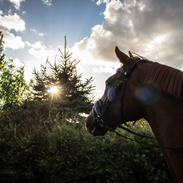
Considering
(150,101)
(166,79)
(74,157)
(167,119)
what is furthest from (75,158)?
(166,79)

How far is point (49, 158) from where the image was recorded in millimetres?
8453

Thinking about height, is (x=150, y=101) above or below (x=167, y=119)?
above

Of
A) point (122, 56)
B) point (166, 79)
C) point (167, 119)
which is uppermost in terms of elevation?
point (122, 56)

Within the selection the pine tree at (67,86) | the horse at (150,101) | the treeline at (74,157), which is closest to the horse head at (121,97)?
the horse at (150,101)

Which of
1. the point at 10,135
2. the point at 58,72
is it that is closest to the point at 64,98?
the point at 58,72

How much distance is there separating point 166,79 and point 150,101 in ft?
0.96

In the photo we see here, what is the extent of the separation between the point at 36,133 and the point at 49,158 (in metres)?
1.06

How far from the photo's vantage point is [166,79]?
3.41 metres

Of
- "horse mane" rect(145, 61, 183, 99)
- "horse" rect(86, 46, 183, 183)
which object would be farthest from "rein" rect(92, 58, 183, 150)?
"horse mane" rect(145, 61, 183, 99)

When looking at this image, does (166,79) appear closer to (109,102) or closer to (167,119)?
(167,119)

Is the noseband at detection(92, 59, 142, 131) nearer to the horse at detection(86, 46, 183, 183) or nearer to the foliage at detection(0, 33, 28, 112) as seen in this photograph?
the horse at detection(86, 46, 183, 183)

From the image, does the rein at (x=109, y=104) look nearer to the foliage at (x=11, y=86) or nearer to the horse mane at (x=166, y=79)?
the horse mane at (x=166, y=79)

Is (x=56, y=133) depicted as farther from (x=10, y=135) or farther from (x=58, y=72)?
(x=58, y=72)

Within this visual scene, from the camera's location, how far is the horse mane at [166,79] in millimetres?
3316
